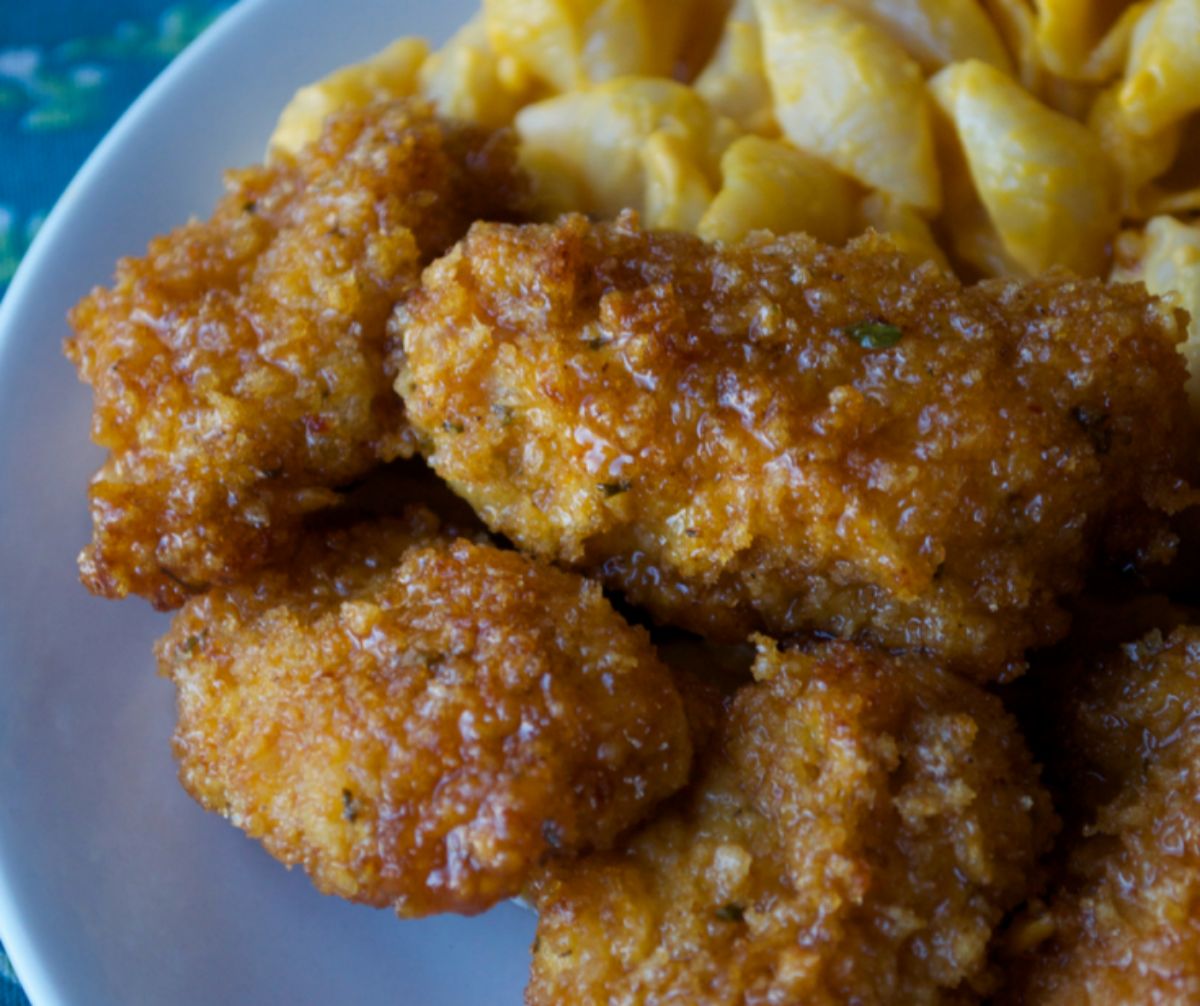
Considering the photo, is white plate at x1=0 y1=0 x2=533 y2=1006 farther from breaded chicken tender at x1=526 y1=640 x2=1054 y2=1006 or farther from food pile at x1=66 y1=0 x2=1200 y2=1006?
breaded chicken tender at x1=526 y1=640 x2=1054 y2=1006

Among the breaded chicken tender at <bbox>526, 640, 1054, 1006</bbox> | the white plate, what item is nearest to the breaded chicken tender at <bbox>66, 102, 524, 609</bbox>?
the white plate

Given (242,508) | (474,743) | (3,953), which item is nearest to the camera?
(474,743)

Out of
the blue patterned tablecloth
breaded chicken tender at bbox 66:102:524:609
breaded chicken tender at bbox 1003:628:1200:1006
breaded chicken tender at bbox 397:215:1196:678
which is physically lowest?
breaded chicken tender at bbox 1003:628:1200:1006

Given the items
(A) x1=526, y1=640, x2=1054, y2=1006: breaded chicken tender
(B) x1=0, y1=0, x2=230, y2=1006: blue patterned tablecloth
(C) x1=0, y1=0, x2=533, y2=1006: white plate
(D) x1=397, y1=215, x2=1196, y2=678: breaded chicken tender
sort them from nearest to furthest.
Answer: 1. (A) x1=526, y1=640, x2=1054, y2=1006: breaded chicken tender
2. (D) x1=397, y1=215, x2=1196, y2=678: breaded chicken tender
3. (C) x1=0, y1=0, x2=533, y2=1006: white plate
4. (B) x1=0, y1=0, x2=230, y2=1006: blue patterned tablecloth

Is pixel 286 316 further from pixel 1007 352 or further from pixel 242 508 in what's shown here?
pixel 1007 352

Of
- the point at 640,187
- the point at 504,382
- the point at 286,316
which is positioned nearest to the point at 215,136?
the point at 286,316

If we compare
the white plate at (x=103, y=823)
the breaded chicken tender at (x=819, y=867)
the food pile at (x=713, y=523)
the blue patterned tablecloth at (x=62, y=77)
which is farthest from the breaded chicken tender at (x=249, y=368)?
the blue patterned tablecloth at (x=62, y=77)
